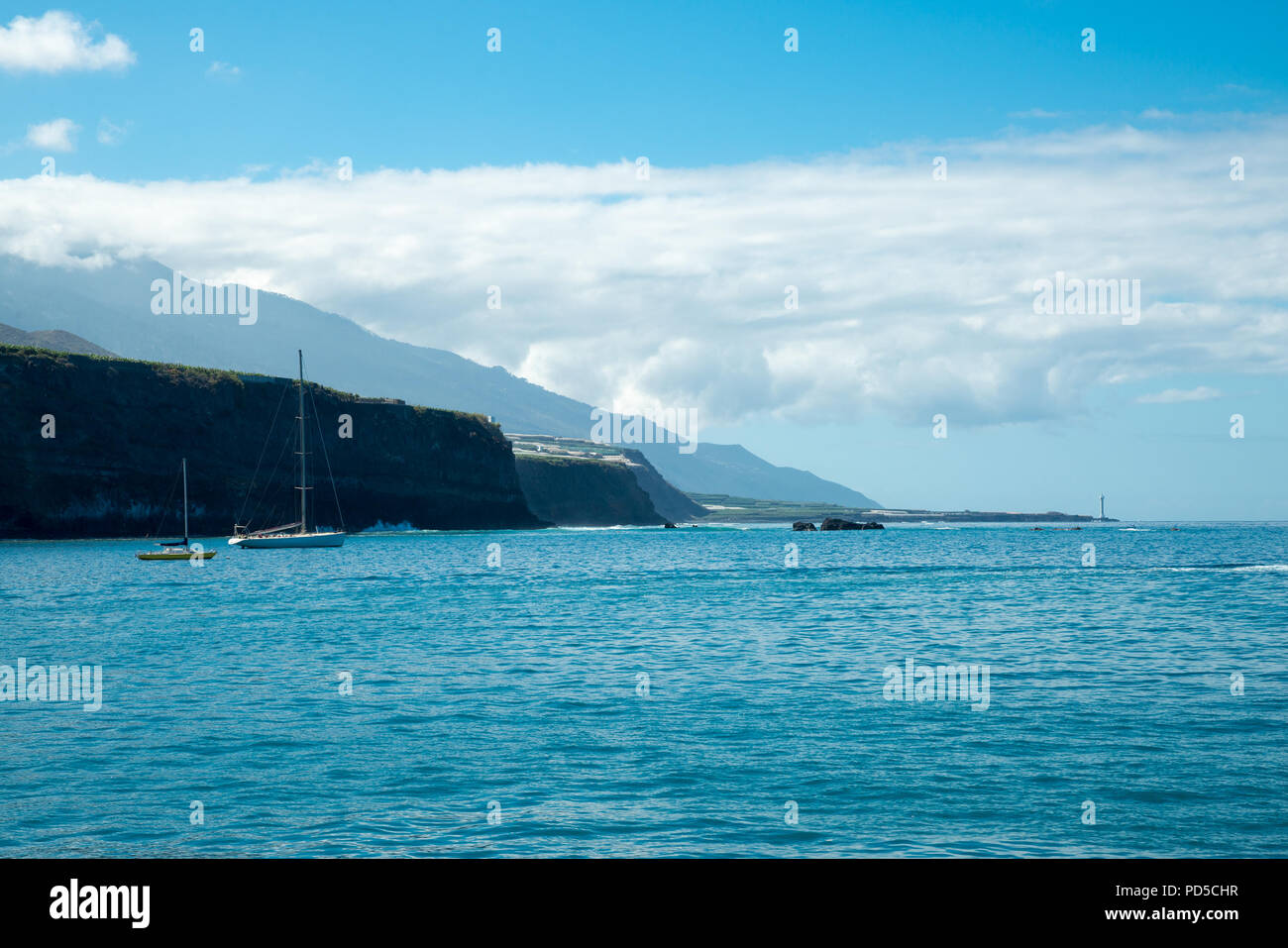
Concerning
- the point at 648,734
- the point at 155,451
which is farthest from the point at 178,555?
the point at 648,734

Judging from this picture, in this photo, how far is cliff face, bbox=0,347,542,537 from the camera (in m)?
152

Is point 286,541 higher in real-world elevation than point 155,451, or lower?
lower

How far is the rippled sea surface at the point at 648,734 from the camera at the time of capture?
16.2m

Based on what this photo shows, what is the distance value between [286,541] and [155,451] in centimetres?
4929

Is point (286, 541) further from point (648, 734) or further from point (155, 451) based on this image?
point (648, 734)

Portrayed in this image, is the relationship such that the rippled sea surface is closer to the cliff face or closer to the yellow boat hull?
the yellow boat hull

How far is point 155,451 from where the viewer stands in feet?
549

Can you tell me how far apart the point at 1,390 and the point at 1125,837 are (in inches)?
6681

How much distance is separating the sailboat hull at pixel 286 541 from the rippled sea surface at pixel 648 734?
255 feet

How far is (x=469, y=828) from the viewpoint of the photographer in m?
16.3

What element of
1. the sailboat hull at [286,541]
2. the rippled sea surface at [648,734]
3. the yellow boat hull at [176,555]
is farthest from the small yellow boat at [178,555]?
the rippled sea surface at [648,734]
